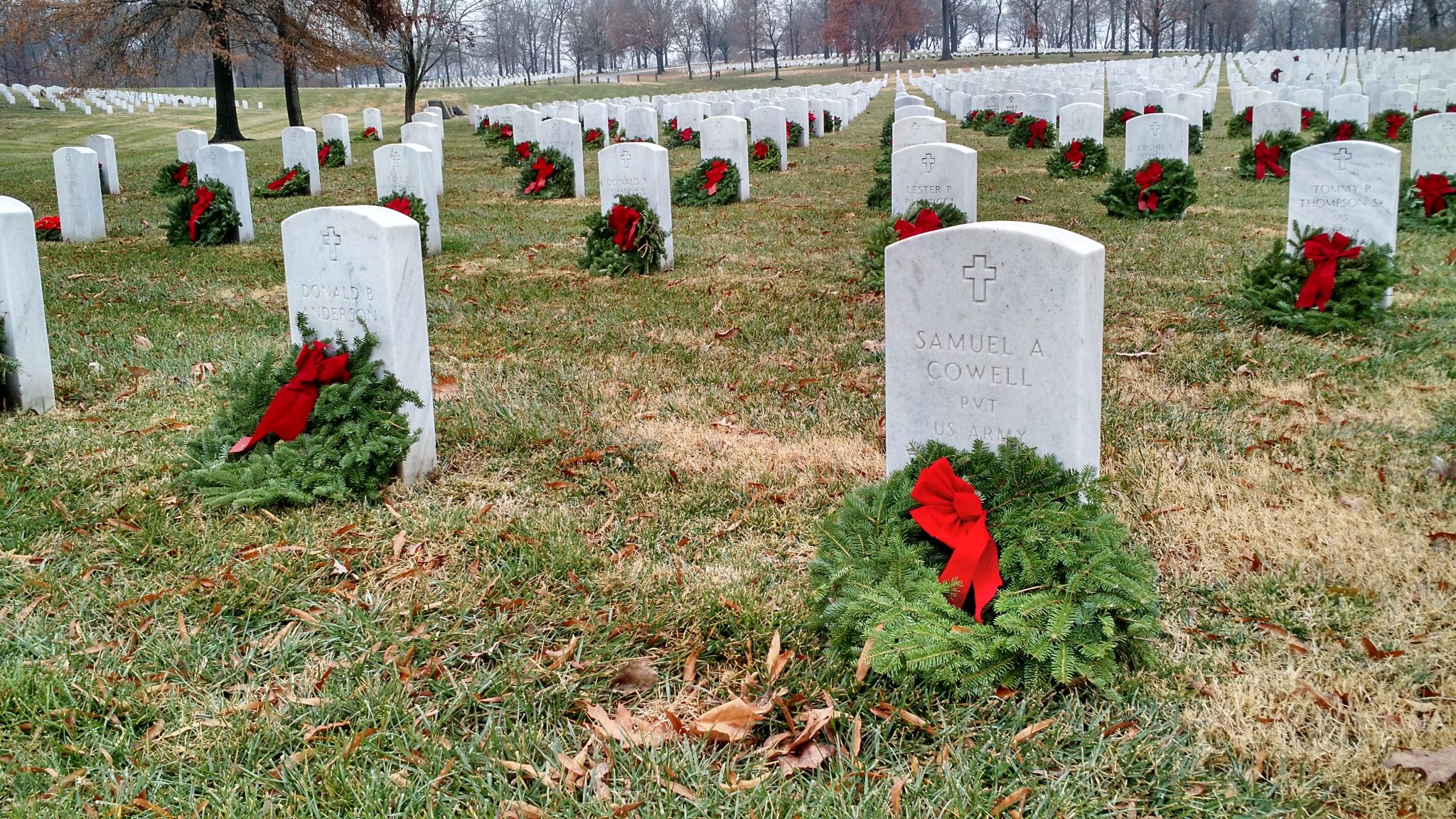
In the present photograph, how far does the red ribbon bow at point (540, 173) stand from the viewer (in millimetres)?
15234

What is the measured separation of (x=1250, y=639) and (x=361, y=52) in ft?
102

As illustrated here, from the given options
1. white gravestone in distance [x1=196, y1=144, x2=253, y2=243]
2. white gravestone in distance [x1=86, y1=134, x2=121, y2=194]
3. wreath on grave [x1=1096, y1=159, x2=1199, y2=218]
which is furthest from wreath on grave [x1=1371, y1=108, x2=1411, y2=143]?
white gravestone in distance [x1=86, y1=134, x2=121, y2=194]

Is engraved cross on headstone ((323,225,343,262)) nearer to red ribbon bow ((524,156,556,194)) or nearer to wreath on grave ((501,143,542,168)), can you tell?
red ribbon bow ((524,156,556,194))

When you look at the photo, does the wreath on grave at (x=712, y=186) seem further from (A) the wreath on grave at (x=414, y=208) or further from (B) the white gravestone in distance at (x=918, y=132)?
(A) the wreath on grave at (x=414, y=208)

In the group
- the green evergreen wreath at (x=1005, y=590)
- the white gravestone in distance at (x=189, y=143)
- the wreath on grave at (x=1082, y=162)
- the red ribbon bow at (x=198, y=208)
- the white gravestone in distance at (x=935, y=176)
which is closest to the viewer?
the green evergreen wreath at (x=1005, y=590)

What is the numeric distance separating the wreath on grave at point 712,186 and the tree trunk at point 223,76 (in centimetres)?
1628

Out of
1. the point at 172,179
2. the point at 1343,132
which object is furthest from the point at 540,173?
the point at 1343,132

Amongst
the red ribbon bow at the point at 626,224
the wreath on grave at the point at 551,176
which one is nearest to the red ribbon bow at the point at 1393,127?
the wreath on grave at the point at 551,176

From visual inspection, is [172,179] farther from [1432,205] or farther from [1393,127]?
[1393,127]

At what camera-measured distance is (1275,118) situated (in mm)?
16312

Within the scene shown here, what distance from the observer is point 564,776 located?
2656mm

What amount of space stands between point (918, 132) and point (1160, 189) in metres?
2.72

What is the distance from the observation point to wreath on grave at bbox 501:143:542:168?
53.7 feet

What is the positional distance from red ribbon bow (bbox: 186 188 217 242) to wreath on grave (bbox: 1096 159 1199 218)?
1001 cm
